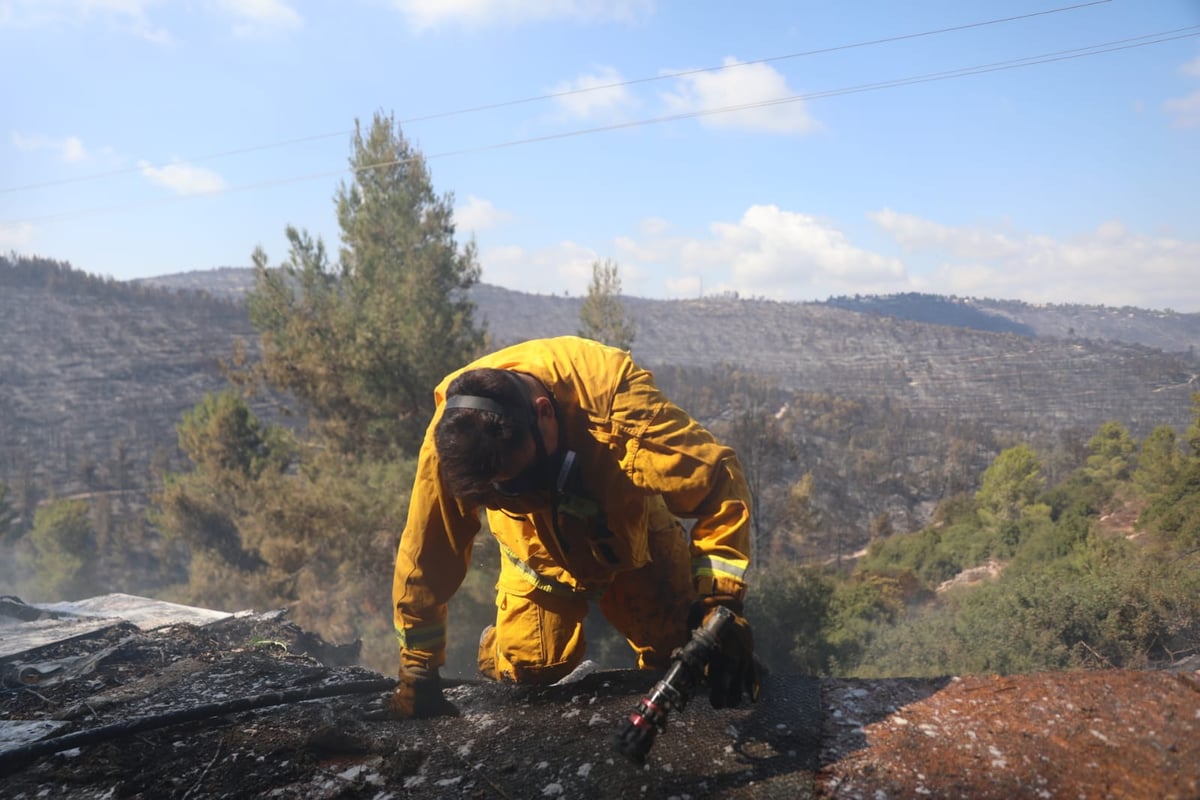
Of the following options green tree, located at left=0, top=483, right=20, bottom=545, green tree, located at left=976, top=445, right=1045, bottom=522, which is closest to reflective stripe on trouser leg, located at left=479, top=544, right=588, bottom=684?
green tree, located at left=976, top=445, right=1045, bottom=522

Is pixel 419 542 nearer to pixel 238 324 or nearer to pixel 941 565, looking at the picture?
pixel 941 565

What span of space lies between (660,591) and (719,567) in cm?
60

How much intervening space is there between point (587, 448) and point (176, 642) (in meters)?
2.90

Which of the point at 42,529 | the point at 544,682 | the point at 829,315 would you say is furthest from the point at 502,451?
the point at 829,315

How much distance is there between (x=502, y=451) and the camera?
2.01 m

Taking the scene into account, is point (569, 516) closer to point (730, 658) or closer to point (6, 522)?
point (730, 658)

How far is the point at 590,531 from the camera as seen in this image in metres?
2.30

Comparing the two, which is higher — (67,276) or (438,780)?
(67,276)

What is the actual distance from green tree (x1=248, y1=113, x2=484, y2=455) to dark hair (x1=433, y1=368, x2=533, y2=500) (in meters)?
10.3

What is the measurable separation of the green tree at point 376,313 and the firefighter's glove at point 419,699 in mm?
9916

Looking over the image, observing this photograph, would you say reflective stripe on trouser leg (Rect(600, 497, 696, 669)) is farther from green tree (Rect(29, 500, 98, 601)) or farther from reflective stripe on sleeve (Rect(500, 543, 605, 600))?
green tree (Rect(29, 500, 98, 601))

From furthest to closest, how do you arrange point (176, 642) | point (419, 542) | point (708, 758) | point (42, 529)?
point (42, 529) → point (176, 642) → point (419, 542) → point (708, 758)

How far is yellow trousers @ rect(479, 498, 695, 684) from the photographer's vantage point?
257cm

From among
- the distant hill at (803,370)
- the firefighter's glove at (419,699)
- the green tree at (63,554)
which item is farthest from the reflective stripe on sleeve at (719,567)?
the green tree at (63,554)
